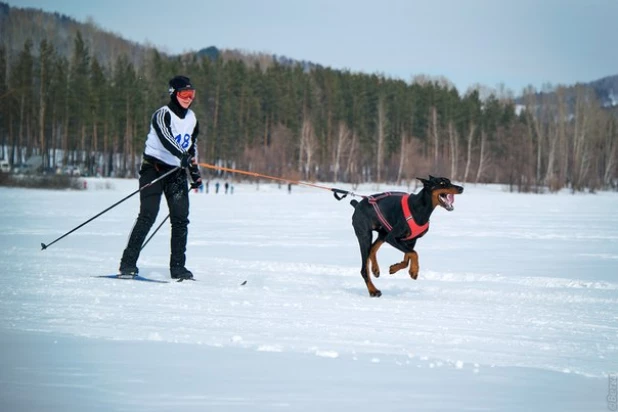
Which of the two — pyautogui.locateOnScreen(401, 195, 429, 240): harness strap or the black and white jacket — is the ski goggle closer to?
the black and white jacket

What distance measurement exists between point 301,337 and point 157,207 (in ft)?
9.47

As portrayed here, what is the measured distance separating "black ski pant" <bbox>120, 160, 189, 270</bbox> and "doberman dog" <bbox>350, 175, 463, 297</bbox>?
5.90 ft

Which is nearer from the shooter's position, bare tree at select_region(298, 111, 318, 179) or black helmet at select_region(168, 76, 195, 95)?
black helmet at select_region(168, 76, 195, 95)

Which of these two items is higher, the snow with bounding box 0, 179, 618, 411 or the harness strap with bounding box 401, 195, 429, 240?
the harness strap with bounding box 401, 195, 429, 240

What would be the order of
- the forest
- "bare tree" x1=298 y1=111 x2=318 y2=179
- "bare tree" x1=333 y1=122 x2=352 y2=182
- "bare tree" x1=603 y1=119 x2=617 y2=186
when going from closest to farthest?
the forest
"bare tree" x1=603 y1=119 x2=617 y2=186
"bare tree" x1=298 y1=111 x2=318 y2=179
"bare tree" x1=333 y1=122 x2=352 y2=182

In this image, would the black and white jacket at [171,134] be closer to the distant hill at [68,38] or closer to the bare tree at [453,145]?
the bare tree at [453,145]

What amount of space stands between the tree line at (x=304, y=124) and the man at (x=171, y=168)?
4397cm

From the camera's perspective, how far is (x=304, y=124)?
58.8 m

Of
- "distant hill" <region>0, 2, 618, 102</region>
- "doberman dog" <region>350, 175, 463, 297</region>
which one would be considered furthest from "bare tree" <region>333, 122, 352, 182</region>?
"doberman dog" <region>350, 175, 463, 297</region>

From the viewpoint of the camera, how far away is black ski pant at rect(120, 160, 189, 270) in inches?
235

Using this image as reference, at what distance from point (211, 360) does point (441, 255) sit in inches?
267

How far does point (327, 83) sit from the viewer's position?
6844 centimetres

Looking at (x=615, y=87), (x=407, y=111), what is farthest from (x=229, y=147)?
(x=615, y=87)

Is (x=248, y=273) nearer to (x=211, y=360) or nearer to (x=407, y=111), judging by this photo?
(x=211, y=360)
